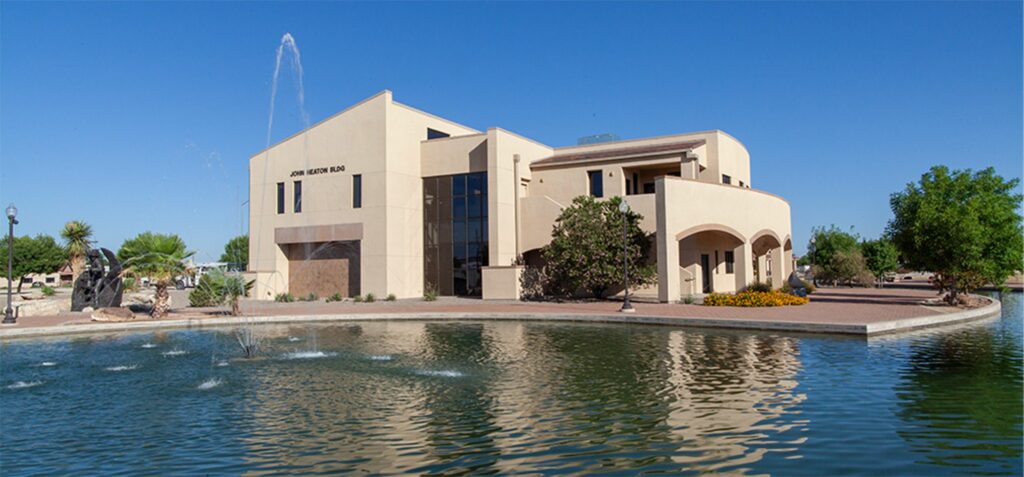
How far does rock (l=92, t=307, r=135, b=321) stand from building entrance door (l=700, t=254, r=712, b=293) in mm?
27398

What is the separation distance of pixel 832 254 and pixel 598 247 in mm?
32328

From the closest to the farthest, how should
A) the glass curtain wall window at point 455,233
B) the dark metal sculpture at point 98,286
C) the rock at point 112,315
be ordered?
the rock at point 112,315, the dark metal sculpture at point 98,286, the glass curtain wall window at point 455,233

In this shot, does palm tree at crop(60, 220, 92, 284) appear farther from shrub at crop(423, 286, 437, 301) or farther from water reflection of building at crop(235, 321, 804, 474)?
water reflection of building at crop(235, 321, 804, 474)

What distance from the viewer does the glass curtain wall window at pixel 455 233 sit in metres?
36.1

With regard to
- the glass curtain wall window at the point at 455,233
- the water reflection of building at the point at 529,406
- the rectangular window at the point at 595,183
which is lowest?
the water reflection of building at the point at 529,406

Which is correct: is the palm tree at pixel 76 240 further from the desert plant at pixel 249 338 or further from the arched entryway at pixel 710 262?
the arched entryway at pixel 710 262

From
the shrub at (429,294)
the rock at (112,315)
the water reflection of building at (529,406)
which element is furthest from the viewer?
the shrub at (429,294)

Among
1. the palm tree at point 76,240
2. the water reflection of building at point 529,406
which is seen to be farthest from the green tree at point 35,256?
the water reflection of building at point 529,406

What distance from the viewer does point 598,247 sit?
102 ft

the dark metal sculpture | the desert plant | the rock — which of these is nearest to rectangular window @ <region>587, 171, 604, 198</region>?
the desert plant

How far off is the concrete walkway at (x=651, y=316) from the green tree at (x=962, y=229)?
1498 mm

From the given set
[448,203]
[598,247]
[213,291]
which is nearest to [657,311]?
[598,247]

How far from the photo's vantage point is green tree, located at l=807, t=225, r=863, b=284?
161 ft

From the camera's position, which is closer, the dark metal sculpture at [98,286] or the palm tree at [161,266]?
the palm tree at [161,266]
